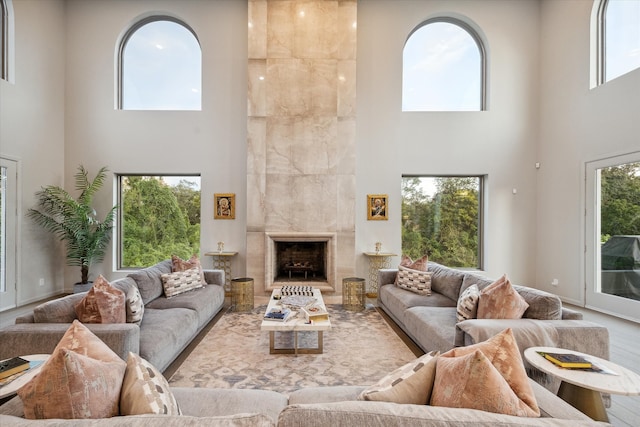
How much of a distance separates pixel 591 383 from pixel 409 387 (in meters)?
1.14

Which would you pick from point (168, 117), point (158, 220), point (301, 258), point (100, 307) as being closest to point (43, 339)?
point (100, 307)

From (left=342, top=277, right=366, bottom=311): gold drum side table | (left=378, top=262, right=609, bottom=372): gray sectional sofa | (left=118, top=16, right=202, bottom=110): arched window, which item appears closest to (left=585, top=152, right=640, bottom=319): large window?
(left=378, top=262, right=609, bottom=372): gray sectional sofa

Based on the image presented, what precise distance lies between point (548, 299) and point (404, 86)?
183 inches

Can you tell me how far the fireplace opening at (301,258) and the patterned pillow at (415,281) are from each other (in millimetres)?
1958

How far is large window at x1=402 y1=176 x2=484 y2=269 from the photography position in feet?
19.7

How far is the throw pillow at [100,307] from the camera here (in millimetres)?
2428

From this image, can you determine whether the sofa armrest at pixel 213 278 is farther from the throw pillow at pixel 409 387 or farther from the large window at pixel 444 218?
the throw pillow at pixel 409 387

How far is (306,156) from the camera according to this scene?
5656mm

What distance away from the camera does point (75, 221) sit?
5.17 metres

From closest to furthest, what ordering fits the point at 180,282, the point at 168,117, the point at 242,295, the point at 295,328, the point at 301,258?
1. the point at 295,328
2. the point at 180,282
3. the point at 242,295
4. the point at 168,117
5. the point at 301,258

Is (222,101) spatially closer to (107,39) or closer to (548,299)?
(107,39)

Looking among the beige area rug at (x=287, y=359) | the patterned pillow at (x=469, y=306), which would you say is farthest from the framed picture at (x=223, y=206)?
the patterned pillow at (x=469, y=306)

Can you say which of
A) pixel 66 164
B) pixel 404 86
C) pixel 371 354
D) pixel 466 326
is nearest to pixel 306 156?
pixel 404 86

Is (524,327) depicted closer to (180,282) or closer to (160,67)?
(180,282)
